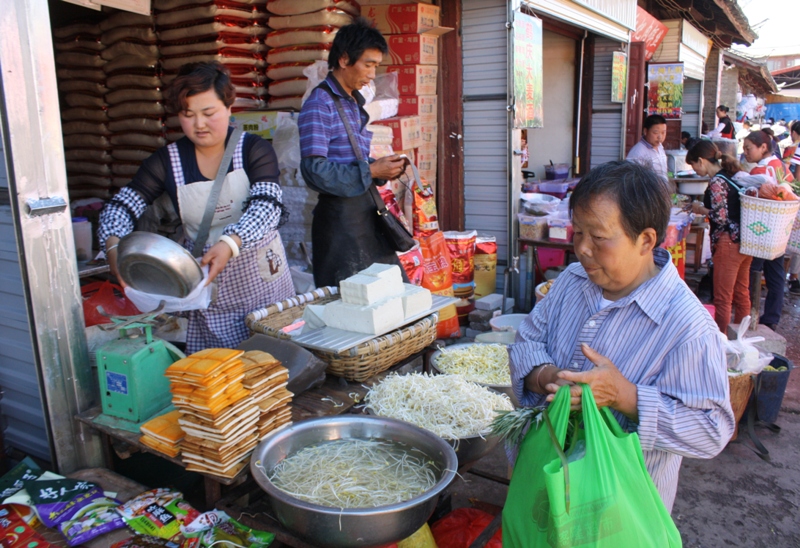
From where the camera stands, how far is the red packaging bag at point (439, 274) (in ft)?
16.4

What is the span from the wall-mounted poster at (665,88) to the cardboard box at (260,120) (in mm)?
8977

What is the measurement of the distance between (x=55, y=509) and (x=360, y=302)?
1261 mm

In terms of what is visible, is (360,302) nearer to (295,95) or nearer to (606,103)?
(295,95)

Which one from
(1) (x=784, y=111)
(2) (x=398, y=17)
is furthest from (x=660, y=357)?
(1) (x=784, y=111)

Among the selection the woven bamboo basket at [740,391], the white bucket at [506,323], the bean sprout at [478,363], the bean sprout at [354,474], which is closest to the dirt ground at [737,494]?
the woven bamboo basket at [740,391]

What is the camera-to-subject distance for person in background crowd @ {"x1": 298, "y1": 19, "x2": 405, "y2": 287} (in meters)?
3.13

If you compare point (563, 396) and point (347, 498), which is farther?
point (347, 498)

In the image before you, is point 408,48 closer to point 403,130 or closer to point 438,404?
point 403,130

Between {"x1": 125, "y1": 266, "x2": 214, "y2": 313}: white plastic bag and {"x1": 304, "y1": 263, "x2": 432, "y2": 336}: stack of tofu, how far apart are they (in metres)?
0.44

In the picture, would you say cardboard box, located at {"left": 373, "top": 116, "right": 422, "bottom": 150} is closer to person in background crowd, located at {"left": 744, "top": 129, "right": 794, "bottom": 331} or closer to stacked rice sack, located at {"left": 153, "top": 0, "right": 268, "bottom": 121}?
stacked rice sack, located at {"left": 153, "top": 0, "right": 268, "bottom": 121}

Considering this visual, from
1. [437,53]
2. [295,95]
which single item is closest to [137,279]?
[295,95]

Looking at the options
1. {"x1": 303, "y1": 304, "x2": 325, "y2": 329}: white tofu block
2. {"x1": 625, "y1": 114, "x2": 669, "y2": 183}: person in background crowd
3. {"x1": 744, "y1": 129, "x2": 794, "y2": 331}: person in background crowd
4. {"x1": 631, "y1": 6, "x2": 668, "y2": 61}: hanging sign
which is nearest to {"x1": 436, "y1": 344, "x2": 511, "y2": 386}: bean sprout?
{"x1": 303, "y1": 304, "x2": 325, "y2": 329}: white tofu block

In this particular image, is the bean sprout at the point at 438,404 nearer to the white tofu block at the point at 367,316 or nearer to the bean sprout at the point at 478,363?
the white tofu block at the point at 367,316

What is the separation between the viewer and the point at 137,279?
2225mm
